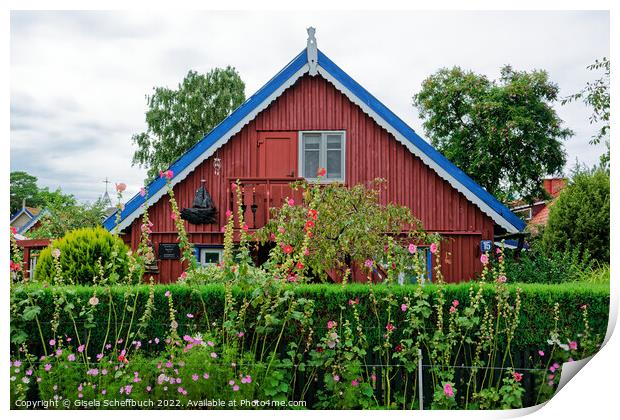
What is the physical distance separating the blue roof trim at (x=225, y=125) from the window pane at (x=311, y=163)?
1.20 metres

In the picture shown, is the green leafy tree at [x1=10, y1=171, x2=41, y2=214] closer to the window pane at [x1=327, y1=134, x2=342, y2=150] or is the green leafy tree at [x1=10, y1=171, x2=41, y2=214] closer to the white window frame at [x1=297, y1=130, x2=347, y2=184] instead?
the white window frame at [x1=297, y1=130, x2=347, y2=184]

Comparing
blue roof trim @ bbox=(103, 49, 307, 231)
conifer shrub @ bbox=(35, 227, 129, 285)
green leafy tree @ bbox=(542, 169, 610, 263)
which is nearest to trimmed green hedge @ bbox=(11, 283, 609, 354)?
green leafy tree @ bbox=(542, 169, 610, 263)

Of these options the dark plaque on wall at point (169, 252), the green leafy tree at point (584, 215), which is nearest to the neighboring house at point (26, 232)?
the dark plaque on wall at point (169, 252)

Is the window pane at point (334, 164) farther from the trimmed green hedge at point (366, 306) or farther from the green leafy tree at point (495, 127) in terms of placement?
the green leafy tree at point (495, 127)

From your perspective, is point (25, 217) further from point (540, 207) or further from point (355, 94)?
point (540, 207)

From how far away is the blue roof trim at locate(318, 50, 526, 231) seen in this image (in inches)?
396

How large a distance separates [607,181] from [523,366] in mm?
2382

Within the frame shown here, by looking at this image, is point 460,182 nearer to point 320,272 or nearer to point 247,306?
point 320,272

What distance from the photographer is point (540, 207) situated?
1116 cm

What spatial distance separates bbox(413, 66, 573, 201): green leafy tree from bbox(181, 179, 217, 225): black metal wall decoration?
7287mm

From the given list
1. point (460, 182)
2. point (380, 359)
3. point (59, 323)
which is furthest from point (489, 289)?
point (460, 182)

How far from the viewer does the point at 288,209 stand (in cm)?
802

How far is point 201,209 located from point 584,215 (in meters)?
5.83

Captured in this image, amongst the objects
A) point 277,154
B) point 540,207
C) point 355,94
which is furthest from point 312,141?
point 540,207
